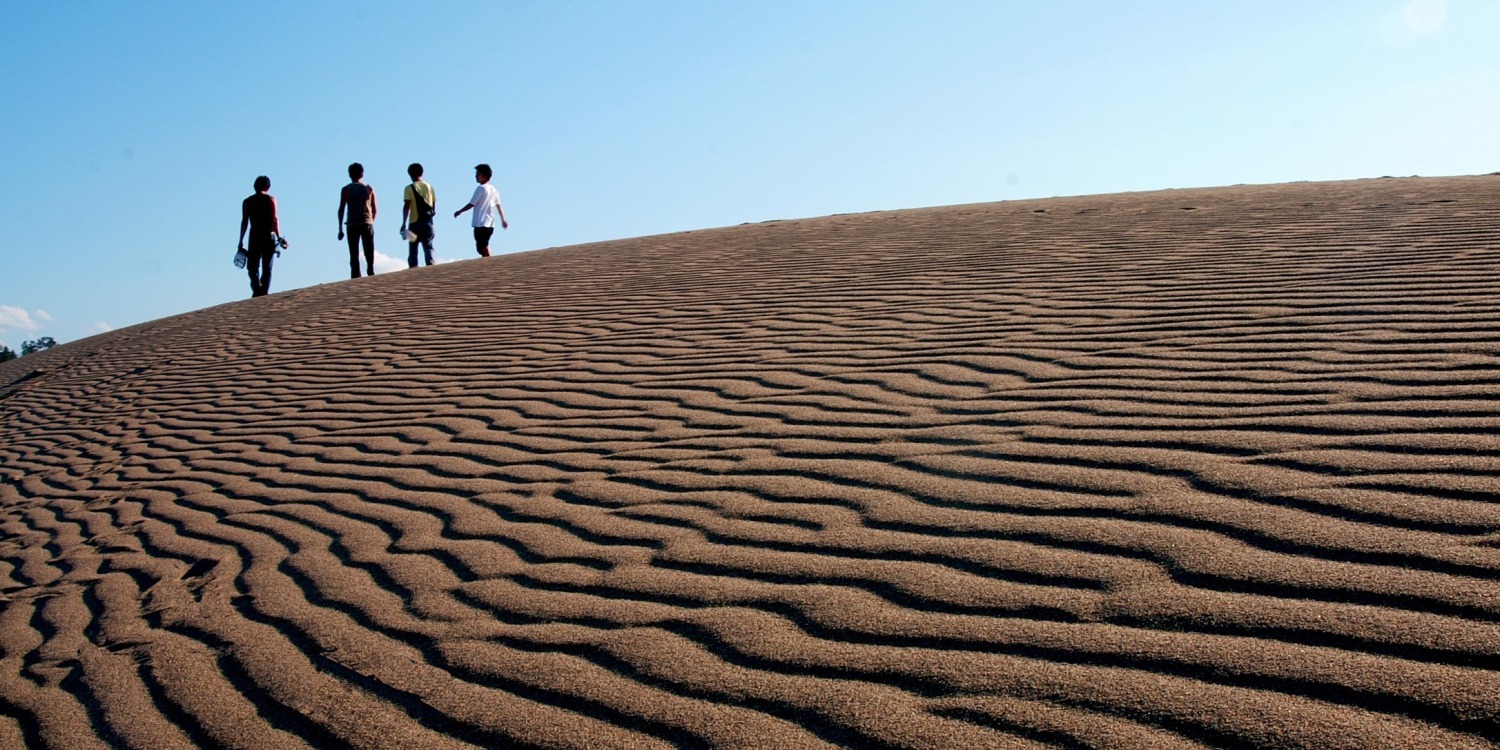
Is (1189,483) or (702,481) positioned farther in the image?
(702,481)

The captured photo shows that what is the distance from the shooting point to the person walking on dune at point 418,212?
1436cm

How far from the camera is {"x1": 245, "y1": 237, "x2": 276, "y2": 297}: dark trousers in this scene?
13844 millimetres

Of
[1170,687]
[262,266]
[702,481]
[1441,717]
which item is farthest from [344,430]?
[262,266]

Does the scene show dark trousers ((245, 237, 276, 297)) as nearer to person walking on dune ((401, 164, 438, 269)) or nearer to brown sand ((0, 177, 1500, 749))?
person walking on dune ((401, 164, 438, 269))

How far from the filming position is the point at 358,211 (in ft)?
45.4

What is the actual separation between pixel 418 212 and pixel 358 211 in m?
0.97

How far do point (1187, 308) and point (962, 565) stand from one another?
133 inches

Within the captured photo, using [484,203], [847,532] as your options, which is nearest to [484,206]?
[484,203]

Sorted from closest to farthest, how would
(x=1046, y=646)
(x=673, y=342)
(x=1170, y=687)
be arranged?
1. (x=1170, y=687)
2. (x=1046, y=646)
3. (x=673, y=342)

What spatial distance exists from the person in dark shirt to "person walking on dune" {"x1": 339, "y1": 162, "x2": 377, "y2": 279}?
31.5 inches

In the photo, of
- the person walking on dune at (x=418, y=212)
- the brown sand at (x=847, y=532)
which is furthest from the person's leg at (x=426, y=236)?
the brown sand at (x=847, y=532)

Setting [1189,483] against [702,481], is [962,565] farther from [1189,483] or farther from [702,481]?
[702,481]

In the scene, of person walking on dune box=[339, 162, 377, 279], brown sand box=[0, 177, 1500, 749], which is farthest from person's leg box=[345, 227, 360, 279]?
brown sand box=[0, 177, 1500, 749]

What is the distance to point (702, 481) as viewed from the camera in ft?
13.6
